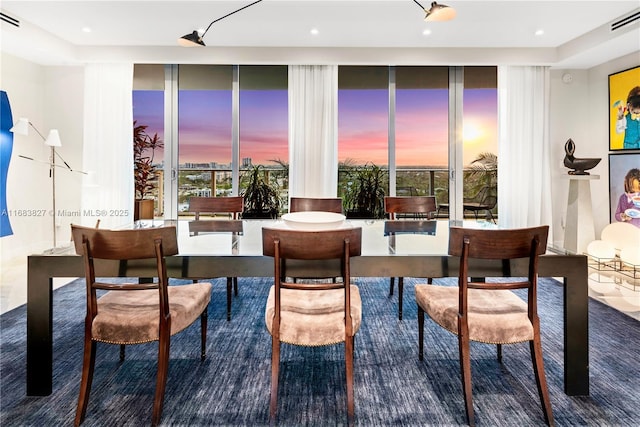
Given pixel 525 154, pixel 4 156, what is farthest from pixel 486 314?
pixel 4 156

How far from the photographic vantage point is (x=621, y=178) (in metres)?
4.34

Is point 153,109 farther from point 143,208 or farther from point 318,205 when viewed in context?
point 318,205

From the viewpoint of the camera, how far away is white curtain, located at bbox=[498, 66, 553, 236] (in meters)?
4.82

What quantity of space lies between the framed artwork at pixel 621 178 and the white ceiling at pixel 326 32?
1241 mm

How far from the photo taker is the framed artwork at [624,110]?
4.12 meters

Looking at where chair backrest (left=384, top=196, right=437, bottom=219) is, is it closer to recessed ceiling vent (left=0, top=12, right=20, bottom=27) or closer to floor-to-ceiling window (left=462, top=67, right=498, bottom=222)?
floor-to-ceiling window (left=462, top=67, right=498, bottom=222)

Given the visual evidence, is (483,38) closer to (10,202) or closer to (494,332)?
(494,332)

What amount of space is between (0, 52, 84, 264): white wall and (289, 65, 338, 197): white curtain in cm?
299

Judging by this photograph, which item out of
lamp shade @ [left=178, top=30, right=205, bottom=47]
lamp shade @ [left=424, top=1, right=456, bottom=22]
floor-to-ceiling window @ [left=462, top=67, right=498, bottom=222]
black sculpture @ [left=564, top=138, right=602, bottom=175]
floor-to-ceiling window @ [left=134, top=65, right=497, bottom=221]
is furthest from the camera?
floor-to-ceiling window @ [left=462, top=67, right=498, bottom=222]

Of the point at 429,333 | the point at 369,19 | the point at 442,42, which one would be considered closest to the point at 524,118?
the point at 442,42

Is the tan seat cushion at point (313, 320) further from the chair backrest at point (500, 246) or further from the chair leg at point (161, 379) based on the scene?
the chair backrest at point (500, 246)

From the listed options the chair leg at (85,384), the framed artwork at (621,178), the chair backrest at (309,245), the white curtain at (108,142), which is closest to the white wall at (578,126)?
the framed artwork at (621,178)

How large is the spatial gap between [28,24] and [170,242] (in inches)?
160

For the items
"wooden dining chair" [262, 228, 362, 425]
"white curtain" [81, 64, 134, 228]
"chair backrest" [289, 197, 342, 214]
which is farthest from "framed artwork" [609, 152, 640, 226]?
"white curtain" [81, 64, 134, 228]
